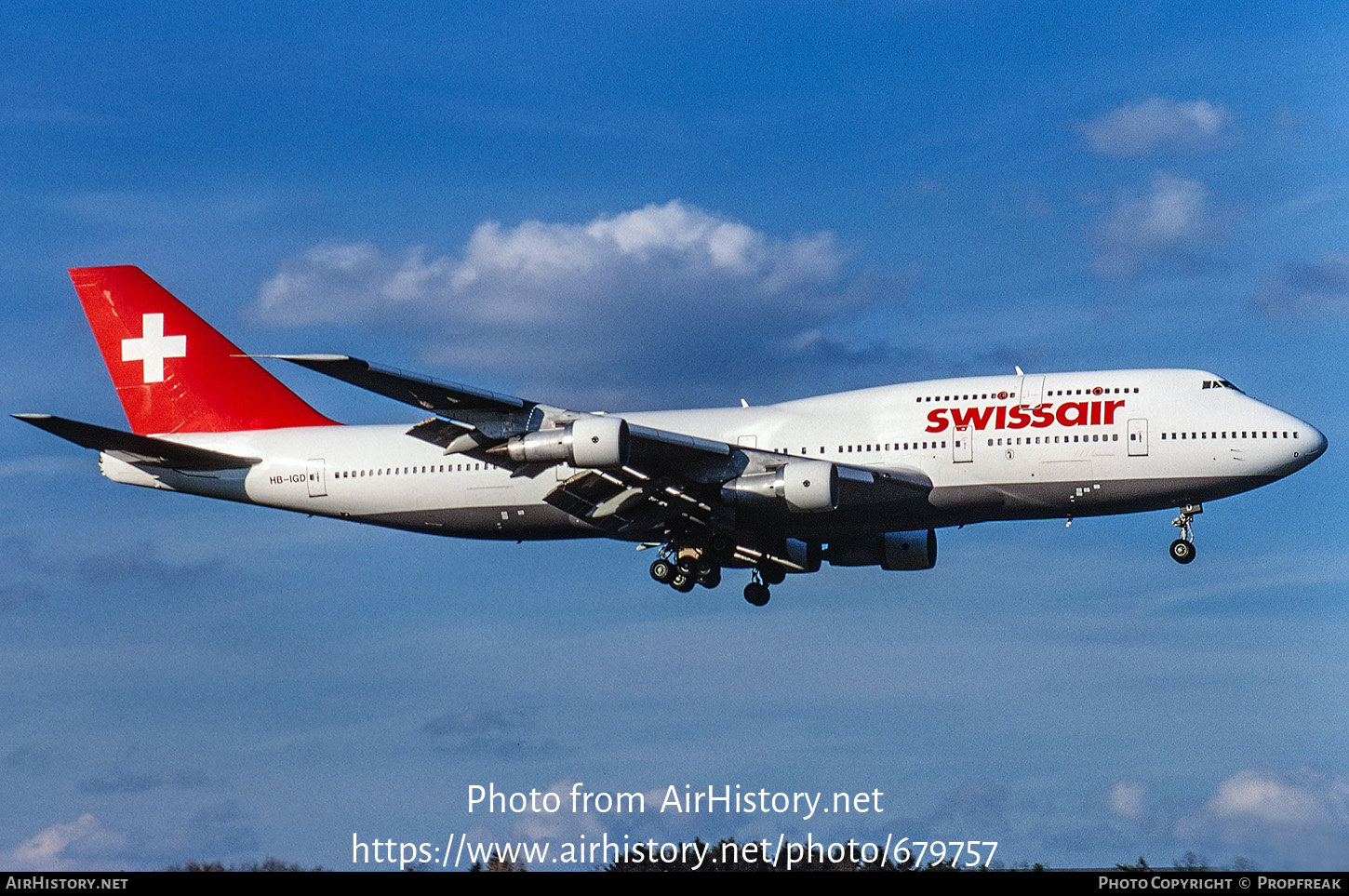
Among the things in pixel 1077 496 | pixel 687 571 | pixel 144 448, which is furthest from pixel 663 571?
pixel 144 448

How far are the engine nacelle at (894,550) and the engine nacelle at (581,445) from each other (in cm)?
1256

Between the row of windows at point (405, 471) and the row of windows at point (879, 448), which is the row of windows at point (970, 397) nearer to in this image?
the row of windows at point (879, 448)

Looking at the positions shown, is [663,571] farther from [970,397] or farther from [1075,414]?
[1075,414]

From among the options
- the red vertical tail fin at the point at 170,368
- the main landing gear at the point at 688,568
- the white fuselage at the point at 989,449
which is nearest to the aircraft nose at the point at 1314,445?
the white fuselage at the point at 989,449

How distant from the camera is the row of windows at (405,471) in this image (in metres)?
50.1

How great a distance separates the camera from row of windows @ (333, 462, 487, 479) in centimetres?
5006

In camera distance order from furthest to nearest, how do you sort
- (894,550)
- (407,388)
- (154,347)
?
(154,347) < (894,550) < (407,388)

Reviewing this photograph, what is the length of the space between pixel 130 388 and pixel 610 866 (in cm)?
2794

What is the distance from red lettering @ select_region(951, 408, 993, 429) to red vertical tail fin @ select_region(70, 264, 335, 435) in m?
21.0

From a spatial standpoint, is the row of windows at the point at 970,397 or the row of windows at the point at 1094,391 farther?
the row of windows at the point at 970,397

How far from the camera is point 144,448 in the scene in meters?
50.4

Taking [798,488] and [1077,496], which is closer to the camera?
[798,488]

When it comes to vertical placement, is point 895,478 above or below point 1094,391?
below

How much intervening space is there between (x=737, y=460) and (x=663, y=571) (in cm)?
571
